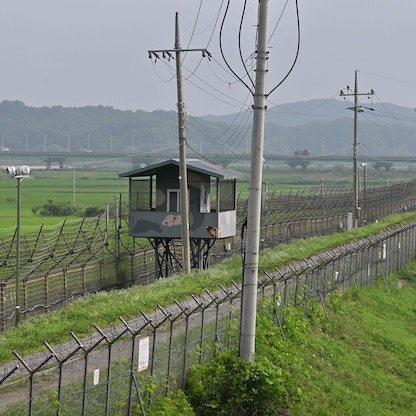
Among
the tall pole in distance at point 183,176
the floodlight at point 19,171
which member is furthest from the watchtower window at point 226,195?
the floodlight at point 19,171

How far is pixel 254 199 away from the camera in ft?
58.6

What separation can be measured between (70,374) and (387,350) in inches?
580

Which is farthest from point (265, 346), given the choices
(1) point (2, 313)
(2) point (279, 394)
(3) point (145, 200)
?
(3) point (145, 200)

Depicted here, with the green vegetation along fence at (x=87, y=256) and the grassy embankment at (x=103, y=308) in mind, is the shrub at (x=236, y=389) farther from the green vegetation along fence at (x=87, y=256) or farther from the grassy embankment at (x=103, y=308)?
the green vegetation along fence at (x=87, y=256)

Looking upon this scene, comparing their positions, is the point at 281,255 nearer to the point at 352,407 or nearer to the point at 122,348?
the point at 352,407

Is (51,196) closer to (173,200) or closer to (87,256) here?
(87,256)

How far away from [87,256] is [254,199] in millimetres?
30158

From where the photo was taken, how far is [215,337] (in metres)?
20.0

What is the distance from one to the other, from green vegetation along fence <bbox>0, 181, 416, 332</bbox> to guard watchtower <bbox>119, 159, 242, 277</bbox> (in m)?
2.55

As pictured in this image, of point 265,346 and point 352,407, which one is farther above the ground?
point 265,346

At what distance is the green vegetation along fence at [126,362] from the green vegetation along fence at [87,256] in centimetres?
288

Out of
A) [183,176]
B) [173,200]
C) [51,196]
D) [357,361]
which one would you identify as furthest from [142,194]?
[51,196]

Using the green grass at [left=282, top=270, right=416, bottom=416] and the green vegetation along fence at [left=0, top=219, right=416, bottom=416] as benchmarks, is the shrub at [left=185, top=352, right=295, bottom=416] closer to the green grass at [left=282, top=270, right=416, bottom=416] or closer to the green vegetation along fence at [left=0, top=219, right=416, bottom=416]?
the green vegetation along fence at [left=0, top=219, right=416, bottom=416]

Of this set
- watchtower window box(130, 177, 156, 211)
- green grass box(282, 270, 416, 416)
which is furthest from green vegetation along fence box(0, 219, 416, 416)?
watchtower window box(130, 177, 156, 211)
